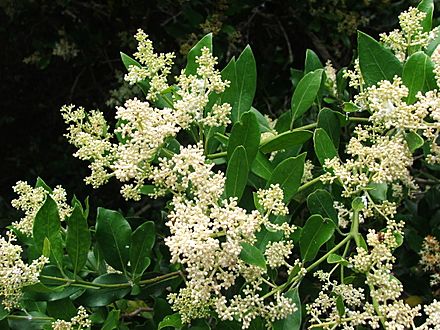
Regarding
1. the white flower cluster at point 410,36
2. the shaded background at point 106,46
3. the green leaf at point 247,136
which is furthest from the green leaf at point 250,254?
the shaded background at point 106,46

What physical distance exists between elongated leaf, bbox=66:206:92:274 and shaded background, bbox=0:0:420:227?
6.62 ft

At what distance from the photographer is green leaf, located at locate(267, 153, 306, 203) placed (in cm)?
170

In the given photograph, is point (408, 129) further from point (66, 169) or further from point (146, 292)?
point (66, 169)

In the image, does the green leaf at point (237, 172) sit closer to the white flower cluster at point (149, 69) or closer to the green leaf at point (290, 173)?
the green leaf at point (290, 173)

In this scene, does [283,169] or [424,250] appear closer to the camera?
[283,169]

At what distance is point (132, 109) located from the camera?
1618 millimetres

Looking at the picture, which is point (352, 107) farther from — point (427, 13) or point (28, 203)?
point (28, 203)

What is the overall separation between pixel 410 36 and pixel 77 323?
1220mm

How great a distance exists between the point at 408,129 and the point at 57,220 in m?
0.96

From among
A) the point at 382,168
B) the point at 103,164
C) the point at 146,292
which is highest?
the point at 103,164

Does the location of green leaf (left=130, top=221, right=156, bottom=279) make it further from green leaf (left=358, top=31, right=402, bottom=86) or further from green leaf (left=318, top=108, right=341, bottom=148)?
green leaf (left=358, top=31, right=402, bottom=86)

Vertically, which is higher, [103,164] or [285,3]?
[285,3]

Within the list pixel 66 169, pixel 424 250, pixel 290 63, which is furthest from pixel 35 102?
pixel 424 250

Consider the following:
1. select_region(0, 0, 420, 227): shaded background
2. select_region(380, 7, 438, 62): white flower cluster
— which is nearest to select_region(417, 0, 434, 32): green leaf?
select_region(380, 7, 438, 62): white flower cluster
